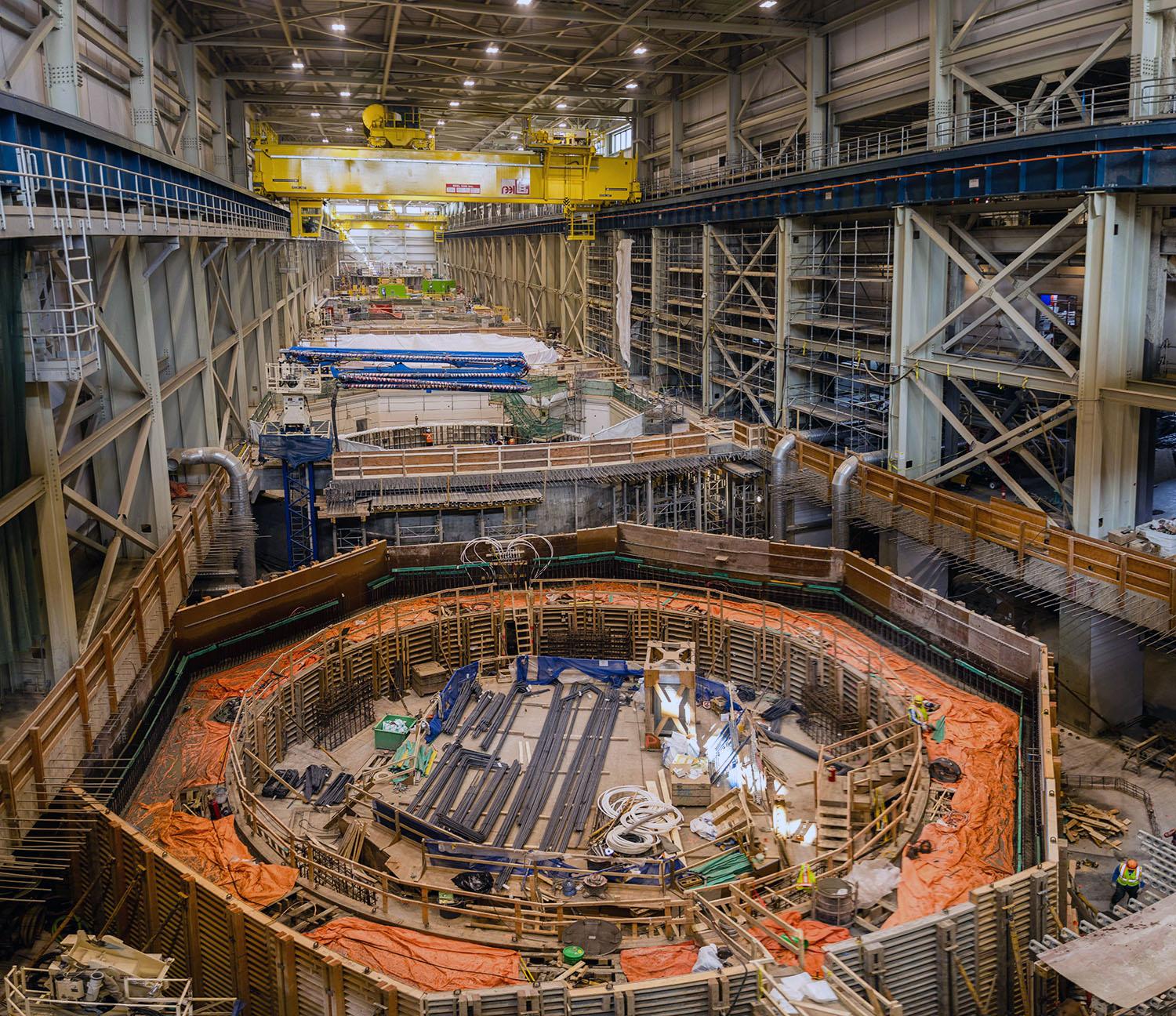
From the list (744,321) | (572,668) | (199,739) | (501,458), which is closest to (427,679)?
(572,668)

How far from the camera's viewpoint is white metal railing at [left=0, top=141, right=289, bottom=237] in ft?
38.6

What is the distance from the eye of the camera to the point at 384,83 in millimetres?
38062

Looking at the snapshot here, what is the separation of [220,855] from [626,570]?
42.8 feet

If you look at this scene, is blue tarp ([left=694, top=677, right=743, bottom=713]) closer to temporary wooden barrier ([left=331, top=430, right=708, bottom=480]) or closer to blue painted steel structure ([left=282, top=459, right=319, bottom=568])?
temporary wooden barrier ([left=331, top=430, right=708, bottom=480])

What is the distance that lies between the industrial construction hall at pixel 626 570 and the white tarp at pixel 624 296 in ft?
21.5

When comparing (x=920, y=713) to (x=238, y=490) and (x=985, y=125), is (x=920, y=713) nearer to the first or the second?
(x=985, y=125)

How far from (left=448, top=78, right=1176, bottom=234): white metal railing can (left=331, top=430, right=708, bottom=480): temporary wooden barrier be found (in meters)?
8.68

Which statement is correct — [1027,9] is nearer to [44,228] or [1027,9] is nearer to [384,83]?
[44,228]

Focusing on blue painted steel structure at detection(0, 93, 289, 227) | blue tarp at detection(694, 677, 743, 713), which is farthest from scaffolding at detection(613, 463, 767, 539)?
blue painted steel structure at detection(0, 93, 289, 227)

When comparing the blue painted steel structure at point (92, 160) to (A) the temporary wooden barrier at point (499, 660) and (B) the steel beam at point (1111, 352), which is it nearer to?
(A) the temporary wooden barrier at point (499, 660)

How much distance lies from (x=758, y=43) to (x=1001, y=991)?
29.9 m

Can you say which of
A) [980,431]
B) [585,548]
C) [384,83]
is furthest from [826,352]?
[384,83]

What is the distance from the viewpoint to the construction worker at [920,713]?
1680cm

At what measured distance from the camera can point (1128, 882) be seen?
44.1 ft
